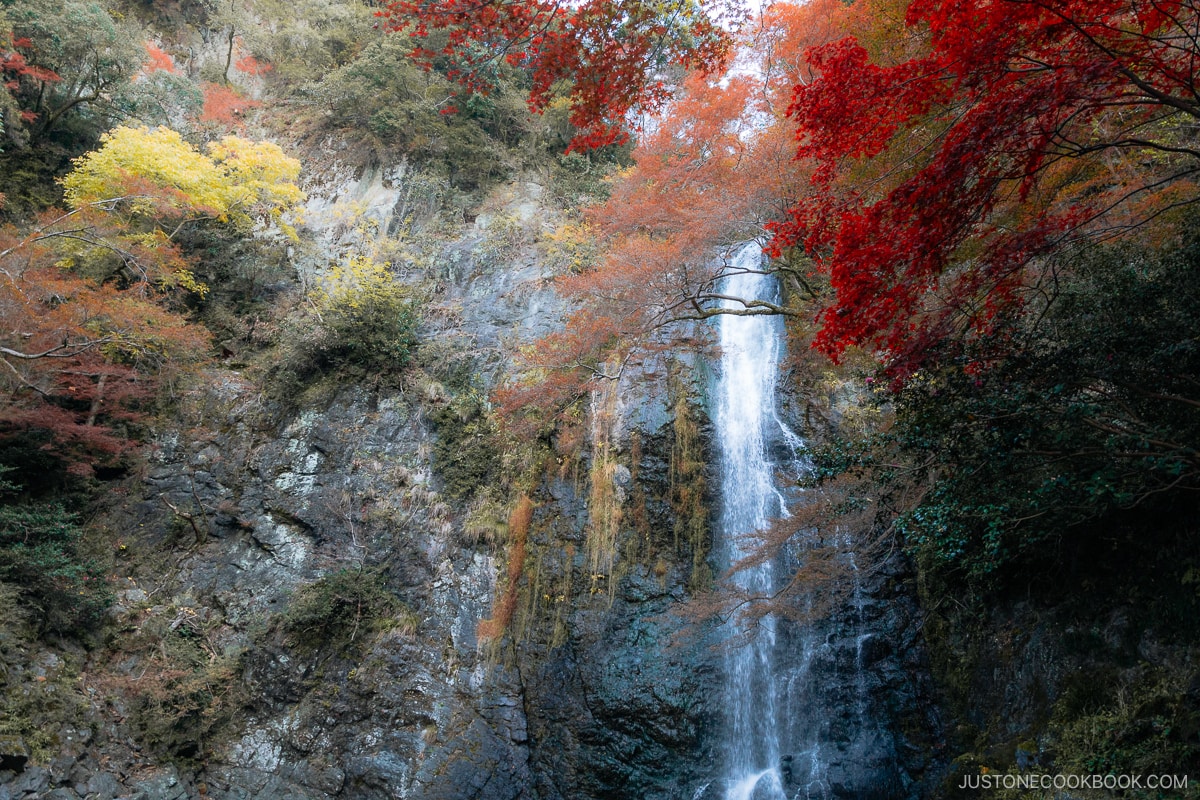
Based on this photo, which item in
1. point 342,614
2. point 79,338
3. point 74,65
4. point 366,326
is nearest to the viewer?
point 342,614

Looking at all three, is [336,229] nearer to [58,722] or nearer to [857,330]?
[58,722]

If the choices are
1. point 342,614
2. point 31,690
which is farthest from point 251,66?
point 31,690

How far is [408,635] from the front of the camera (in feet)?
34.2

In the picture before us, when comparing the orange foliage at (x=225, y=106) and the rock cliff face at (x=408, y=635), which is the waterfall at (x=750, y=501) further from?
the orange foliage at (x=225, y=106)

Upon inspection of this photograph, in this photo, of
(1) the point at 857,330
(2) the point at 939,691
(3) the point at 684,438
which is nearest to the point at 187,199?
(3) the point at 684,438

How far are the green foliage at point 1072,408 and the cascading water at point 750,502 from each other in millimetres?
3177

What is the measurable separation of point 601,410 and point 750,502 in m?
3.35

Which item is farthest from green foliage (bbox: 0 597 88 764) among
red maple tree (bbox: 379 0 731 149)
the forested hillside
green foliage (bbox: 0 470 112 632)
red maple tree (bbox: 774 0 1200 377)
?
red maple tree (bbox: 774 0 1200 377)

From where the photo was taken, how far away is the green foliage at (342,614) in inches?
413

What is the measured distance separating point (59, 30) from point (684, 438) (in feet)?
54.3

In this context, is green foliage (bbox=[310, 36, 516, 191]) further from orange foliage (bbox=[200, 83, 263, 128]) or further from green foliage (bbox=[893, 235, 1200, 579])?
green foliage (bbox=[893, 235, 1200, 579])

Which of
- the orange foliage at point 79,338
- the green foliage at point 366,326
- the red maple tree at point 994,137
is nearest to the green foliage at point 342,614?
the orange foliage at point 79,338

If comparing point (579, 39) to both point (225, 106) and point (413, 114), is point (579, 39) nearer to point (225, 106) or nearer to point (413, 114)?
point (413, 114)

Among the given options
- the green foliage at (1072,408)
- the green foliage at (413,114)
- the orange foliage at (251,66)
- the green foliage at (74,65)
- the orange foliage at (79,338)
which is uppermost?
the orange foliage at (251,66)
